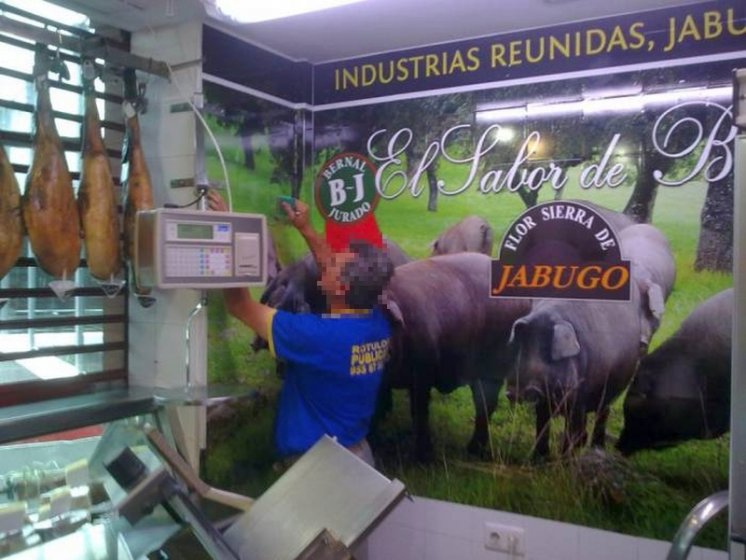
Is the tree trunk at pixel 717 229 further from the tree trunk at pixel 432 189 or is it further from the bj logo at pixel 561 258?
the tree trunk at pixel 432 189

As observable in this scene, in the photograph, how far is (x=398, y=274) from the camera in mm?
2836

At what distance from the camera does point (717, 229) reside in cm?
226

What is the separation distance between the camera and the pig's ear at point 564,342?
98.1 inches

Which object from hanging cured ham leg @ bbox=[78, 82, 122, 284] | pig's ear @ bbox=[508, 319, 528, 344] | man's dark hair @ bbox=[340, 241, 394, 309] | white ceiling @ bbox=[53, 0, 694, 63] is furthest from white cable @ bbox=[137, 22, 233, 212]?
pig's ear @ bbox=[508, 319, 528, 344]

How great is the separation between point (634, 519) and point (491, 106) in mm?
1588

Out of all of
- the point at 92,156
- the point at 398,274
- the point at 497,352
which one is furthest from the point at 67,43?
the point at 497,352

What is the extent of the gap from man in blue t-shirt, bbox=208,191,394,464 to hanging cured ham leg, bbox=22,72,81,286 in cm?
52

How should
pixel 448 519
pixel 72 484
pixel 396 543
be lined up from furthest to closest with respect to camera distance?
pixel 396 543 < pixel 448 519 < pixel 72 484

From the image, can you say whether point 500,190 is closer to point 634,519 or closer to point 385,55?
point 385,55

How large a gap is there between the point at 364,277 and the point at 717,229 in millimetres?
1199

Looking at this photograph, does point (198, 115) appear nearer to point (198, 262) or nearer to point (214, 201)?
point (214, 201)

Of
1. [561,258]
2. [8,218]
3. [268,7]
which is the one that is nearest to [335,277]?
[561,258]

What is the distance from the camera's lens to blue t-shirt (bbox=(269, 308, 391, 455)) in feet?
7.75

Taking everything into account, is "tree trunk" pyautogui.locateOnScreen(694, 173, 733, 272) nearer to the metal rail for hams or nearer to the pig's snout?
the pig's snout
